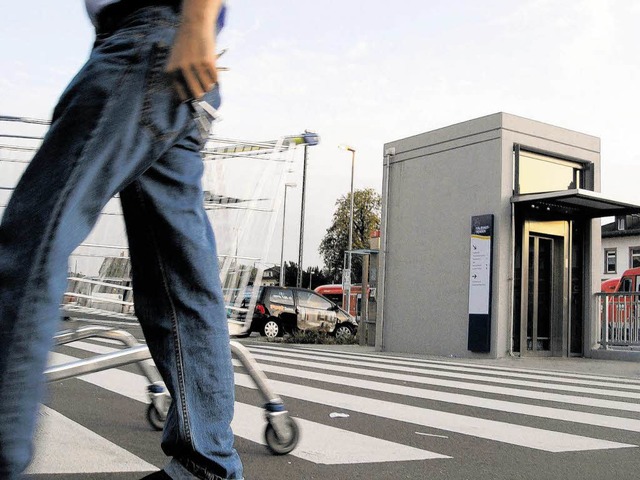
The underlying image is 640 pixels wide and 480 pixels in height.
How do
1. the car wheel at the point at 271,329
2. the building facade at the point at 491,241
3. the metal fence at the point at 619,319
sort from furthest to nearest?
1. the car wheel at the point at 271,329
2. the metal fence at the point at 619,319
3. the building facade at the point at 491,241

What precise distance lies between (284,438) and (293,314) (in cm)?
1798

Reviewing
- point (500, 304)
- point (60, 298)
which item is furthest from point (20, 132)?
point (500, 304)

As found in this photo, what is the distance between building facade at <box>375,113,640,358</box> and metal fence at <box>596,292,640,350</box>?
25cm

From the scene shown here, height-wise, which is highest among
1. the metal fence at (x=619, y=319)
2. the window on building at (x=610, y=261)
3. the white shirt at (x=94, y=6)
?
the window on building at (x=610, y=261)

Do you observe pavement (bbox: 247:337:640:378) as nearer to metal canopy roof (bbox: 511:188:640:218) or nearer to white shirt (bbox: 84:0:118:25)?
metal canopy roof (bbox: 511:188:640:218)

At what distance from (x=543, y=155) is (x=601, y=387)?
337 inches

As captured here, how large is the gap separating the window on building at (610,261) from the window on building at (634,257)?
1.91 m

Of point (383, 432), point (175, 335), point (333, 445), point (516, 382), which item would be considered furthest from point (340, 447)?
point (516, 382)

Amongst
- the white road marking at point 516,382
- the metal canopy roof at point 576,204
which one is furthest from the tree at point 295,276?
the white road marking at point 516,382

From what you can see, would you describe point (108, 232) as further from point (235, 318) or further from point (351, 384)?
point (351, 384)

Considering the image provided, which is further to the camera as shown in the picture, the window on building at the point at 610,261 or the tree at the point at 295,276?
the tree at the point at 295,276

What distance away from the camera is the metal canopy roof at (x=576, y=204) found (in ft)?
43.7

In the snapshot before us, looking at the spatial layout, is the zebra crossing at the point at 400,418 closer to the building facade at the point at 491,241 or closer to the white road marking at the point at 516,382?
the white road marking at the point at 516,382

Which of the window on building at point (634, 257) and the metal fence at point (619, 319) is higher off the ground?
the window on building at point (634, 257)
